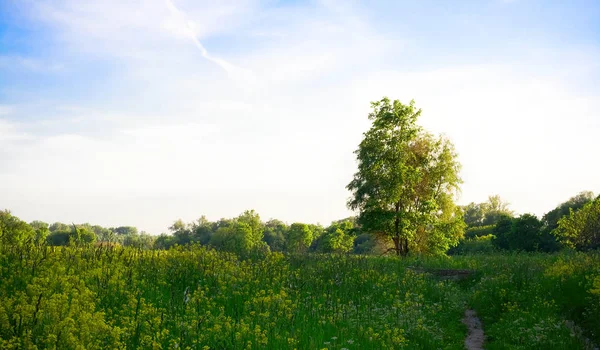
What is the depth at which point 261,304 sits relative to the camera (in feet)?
39.1

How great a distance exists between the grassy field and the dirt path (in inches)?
10.0

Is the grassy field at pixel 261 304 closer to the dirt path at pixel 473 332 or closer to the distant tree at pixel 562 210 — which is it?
the dirt path at pixel 473 332

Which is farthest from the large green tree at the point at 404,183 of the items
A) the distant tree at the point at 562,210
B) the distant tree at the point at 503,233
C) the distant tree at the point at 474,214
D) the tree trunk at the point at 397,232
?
the distant tree at the point at 474,214

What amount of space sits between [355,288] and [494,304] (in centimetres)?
516

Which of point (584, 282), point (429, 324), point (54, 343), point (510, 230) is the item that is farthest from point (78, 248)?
point (510, 230)

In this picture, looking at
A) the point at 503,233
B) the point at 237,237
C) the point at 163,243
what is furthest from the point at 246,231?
the point at 163,243

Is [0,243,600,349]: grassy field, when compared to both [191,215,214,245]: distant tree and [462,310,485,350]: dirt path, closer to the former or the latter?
[462,310,485,350]: dirt path

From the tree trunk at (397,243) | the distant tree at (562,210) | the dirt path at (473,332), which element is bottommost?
the dirt path at (473,332)

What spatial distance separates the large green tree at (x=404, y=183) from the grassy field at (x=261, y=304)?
49.0 ft

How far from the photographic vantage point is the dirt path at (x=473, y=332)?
517 inches

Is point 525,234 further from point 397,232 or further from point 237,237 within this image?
point 237,237

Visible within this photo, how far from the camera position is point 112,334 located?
7957 millimetres

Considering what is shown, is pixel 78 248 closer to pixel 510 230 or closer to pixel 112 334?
pixel 112 334

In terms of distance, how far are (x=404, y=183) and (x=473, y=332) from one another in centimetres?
2175
